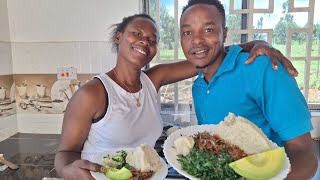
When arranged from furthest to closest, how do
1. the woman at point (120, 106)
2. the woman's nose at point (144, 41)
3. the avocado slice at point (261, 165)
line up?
the woman's nose at point (144, 41), the woman at point (120, 106), the avocado slice at point (261, 165)

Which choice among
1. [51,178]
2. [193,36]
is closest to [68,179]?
[51,178]

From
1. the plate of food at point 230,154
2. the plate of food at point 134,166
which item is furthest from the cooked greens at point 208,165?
the plate of food at point 134,166

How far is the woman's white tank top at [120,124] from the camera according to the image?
0.91 m

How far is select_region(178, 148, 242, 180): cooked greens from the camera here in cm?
54

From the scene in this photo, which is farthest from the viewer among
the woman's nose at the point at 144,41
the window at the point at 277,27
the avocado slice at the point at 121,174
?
the window at the point at 277,27

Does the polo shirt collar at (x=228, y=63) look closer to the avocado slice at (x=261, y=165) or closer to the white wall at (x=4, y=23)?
the avocado slice at (x=261, y=165)

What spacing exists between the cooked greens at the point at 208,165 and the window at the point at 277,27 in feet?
3.21

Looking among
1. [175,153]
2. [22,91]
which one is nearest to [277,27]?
[175,153]

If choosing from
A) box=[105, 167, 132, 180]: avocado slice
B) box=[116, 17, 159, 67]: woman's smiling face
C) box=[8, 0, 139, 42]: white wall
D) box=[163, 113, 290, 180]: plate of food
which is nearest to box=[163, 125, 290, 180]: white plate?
box=[163, 113, 290, 180]: plate of food

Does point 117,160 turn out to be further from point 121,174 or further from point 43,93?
point 43,93

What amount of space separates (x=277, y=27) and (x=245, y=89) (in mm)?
935

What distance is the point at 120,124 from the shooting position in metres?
0.92

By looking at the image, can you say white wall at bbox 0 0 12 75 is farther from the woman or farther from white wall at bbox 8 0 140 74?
the woman

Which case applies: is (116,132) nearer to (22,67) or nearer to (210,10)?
(210,10)
